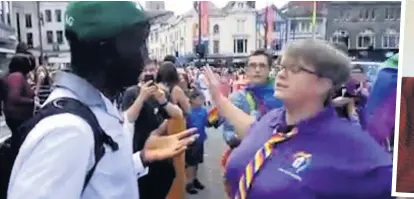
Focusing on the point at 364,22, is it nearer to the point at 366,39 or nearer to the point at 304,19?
the point at 366,39

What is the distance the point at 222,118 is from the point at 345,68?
395 mm

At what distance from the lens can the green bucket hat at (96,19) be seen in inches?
23.7

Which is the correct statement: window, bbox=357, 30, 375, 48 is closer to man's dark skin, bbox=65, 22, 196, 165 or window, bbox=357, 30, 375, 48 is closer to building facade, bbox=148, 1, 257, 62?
building facade, bbox=148, 1, 257, 62

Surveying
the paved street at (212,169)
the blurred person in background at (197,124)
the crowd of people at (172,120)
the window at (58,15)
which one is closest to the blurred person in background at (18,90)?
the crowd of people at (172,120)

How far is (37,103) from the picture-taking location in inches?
38.7

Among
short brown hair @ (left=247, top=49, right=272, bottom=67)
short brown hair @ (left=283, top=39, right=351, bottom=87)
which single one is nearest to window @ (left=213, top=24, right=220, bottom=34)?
short brown hair @ (left=247, top=49, right=272, bottom=67)

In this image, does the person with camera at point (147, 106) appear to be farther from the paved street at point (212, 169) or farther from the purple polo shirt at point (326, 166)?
the purple polo shirt at point (326, 166)

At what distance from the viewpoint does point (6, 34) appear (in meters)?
1.04

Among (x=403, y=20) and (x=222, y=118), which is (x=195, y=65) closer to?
(x=222, y=118)

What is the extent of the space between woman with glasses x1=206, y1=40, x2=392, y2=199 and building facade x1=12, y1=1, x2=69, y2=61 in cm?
41

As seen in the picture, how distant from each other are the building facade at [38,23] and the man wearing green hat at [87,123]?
1.19ft

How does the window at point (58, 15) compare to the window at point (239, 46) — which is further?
the window at point (239, 46)

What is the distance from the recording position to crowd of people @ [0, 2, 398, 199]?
1.77ft

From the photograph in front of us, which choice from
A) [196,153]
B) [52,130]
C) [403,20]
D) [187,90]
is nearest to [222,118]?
[187,90]
